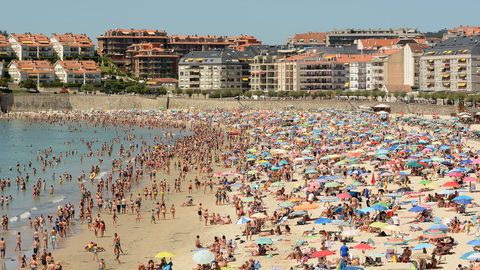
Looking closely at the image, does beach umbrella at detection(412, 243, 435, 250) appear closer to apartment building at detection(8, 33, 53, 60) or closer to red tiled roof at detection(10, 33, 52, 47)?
apartment building at detection(8, 33, 53, 60)

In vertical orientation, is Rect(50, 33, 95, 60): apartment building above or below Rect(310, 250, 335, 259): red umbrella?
above

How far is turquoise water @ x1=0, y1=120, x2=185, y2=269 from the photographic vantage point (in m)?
33.1

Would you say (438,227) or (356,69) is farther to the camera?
(356,69)

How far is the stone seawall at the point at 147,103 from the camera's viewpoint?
8769cm

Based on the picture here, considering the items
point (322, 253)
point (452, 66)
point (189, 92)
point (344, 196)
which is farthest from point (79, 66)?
point (322, 253)

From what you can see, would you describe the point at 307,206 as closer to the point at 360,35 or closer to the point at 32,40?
the point at 32,40

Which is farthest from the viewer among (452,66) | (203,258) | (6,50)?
(6,50)

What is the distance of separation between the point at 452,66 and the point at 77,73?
58359 mm

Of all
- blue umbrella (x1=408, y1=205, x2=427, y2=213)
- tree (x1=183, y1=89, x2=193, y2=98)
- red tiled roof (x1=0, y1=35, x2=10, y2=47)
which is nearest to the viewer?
blue umbrella (x1=408, y1=205, x2=427, y2=213)

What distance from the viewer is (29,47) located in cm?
13862

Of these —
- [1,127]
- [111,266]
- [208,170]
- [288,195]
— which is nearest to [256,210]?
[288,195]

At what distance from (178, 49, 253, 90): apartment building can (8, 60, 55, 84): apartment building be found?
1979 centimetres

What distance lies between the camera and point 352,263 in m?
20.2

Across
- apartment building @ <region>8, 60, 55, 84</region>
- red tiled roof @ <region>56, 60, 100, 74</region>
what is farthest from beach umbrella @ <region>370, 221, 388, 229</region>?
red tiled roof @ <region>56, 60, 100, 74</region>
